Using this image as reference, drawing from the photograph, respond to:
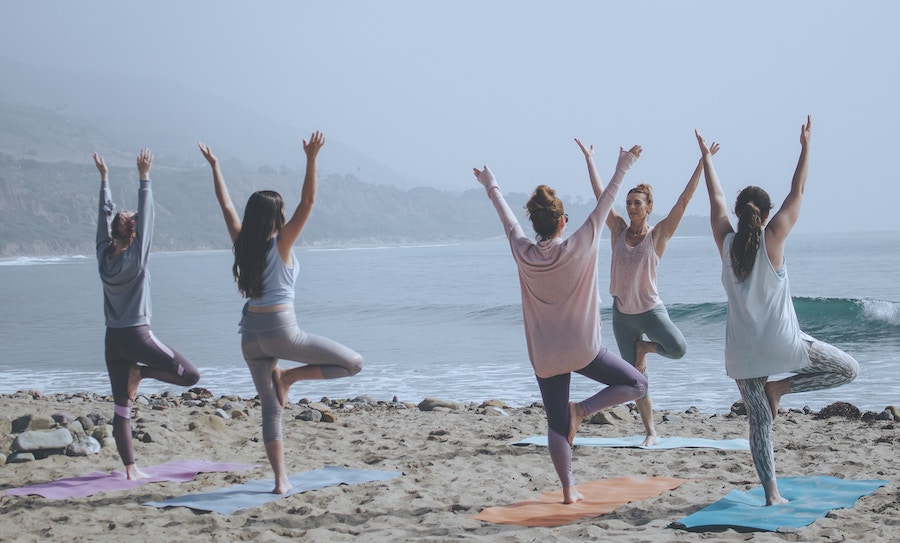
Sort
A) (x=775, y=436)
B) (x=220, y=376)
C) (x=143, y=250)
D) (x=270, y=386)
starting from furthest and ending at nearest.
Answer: (x=220, y=376) < (x=775, y=436) < (x=143, y=250) < (x=270, y=386)

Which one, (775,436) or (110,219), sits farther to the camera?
(775,436)

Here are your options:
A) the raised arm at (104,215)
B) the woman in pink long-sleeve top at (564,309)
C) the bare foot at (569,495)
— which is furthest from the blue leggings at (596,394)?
the raised arm at (104,215)

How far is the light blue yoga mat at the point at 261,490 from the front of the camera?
18.3 ft

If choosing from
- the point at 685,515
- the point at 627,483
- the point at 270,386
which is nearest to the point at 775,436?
the point at 627,483

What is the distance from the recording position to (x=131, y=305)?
20.1ft

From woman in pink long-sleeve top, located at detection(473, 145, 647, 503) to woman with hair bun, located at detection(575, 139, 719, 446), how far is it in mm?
1659

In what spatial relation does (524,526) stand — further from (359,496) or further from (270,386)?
(270,386)

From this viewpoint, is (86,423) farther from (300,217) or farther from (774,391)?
(774,391)

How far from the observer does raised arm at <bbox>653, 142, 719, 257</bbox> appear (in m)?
6.18

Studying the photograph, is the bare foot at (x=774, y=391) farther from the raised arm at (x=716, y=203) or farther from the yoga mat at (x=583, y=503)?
the yoga mat at (x=583, y=503)

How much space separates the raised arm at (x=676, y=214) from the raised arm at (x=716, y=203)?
300mm

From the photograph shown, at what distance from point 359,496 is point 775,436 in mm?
4129

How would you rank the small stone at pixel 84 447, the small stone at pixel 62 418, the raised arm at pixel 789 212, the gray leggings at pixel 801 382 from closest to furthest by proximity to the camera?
the raised arm at pixel 789 212 → the gray leggings at pixel 801 382 → the small stone at pixel 84 447 → the small stone at pixel 62 418

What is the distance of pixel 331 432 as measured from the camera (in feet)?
28.0
